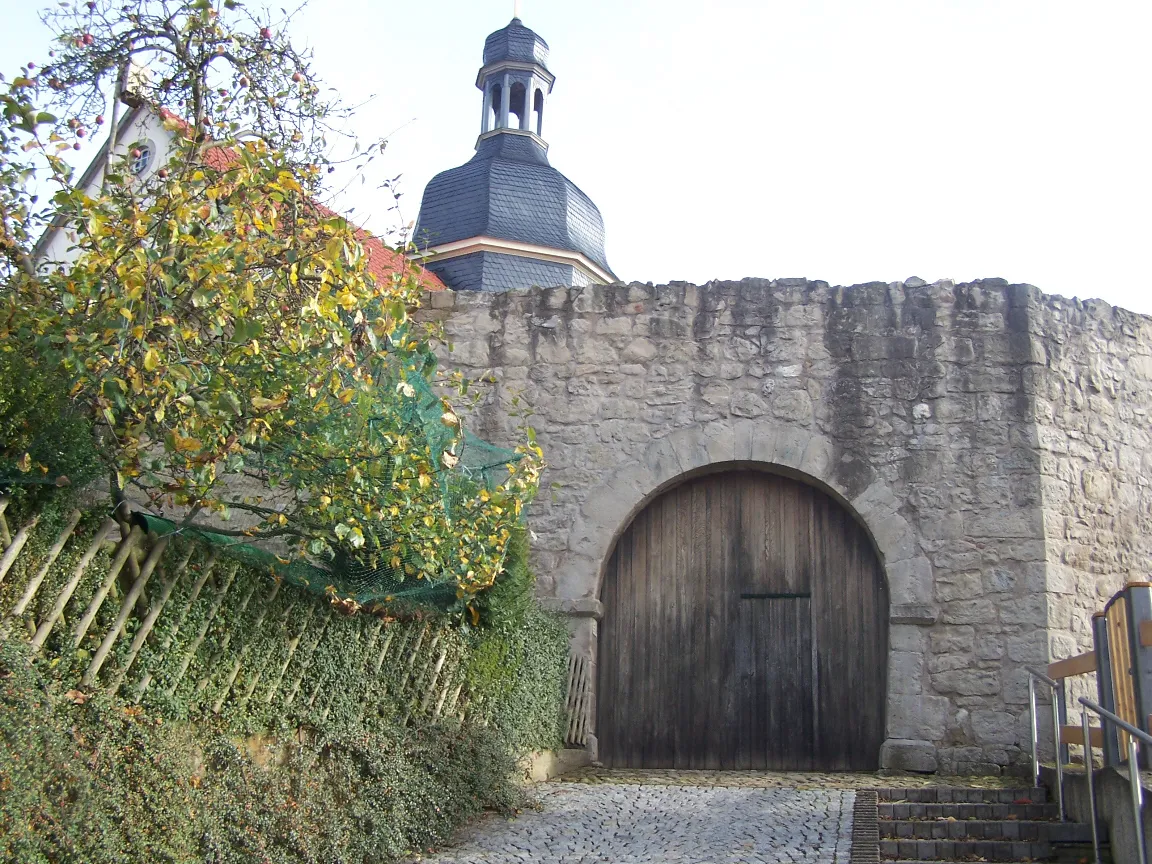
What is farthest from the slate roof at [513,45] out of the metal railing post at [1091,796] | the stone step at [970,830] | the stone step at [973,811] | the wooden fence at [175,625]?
the metal railing post at [1091,796]

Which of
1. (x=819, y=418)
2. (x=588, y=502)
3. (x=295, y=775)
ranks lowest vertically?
(x=295, y=775)

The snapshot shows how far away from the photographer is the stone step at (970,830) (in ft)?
18.5

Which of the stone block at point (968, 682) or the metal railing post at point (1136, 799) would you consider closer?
the metal railing post at point (1136, 799)

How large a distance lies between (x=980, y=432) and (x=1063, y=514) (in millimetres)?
776

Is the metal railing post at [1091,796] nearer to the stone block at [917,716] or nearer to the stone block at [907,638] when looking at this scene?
the stone block at [917,716]

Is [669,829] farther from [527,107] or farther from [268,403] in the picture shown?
[527,107]

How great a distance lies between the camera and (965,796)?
6316 mm

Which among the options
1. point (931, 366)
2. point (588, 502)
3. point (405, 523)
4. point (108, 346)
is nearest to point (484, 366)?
point (588, 502)

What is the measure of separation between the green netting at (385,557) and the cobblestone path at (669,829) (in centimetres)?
116

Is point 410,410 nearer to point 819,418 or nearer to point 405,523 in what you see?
point 405,523

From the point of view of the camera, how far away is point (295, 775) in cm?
474

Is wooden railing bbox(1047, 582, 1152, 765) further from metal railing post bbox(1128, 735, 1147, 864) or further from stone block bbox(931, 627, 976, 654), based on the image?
stone block bbox(931, 627, 976, 654)

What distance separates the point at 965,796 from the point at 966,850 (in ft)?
2.65

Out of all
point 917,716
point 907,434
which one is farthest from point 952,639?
point 907,434
